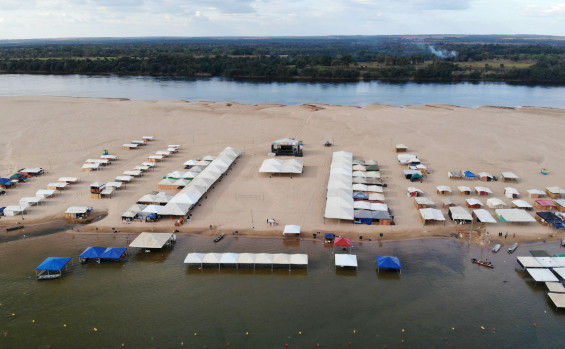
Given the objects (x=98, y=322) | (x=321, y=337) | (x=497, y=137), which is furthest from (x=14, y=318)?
(x=497, y=137)

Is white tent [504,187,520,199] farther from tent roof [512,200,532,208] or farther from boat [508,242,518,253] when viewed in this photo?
boat [508,242,518,253]

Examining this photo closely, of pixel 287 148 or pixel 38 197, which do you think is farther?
pixel 287 148

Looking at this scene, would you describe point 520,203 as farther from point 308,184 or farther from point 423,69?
point 423,69

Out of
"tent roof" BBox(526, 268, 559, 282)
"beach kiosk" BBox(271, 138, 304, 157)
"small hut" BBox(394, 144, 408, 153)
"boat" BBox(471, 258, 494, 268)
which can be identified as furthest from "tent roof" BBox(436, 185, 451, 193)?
"beach kiosk" BBox(271, 138, 304, 157)

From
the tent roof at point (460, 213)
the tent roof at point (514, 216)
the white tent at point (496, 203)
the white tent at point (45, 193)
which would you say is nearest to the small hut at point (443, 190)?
the white tent at point (496, 203)

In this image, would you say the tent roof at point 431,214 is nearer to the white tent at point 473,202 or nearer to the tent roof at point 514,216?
the white tent at point 473,202

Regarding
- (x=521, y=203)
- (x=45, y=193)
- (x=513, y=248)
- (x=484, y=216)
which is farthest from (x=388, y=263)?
(x=45, y=193)

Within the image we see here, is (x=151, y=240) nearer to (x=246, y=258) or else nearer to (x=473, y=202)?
(x=246, y=258)

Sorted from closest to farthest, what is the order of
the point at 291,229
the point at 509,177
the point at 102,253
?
the point at 102,253, the point at 291,229, the point at 509,177
